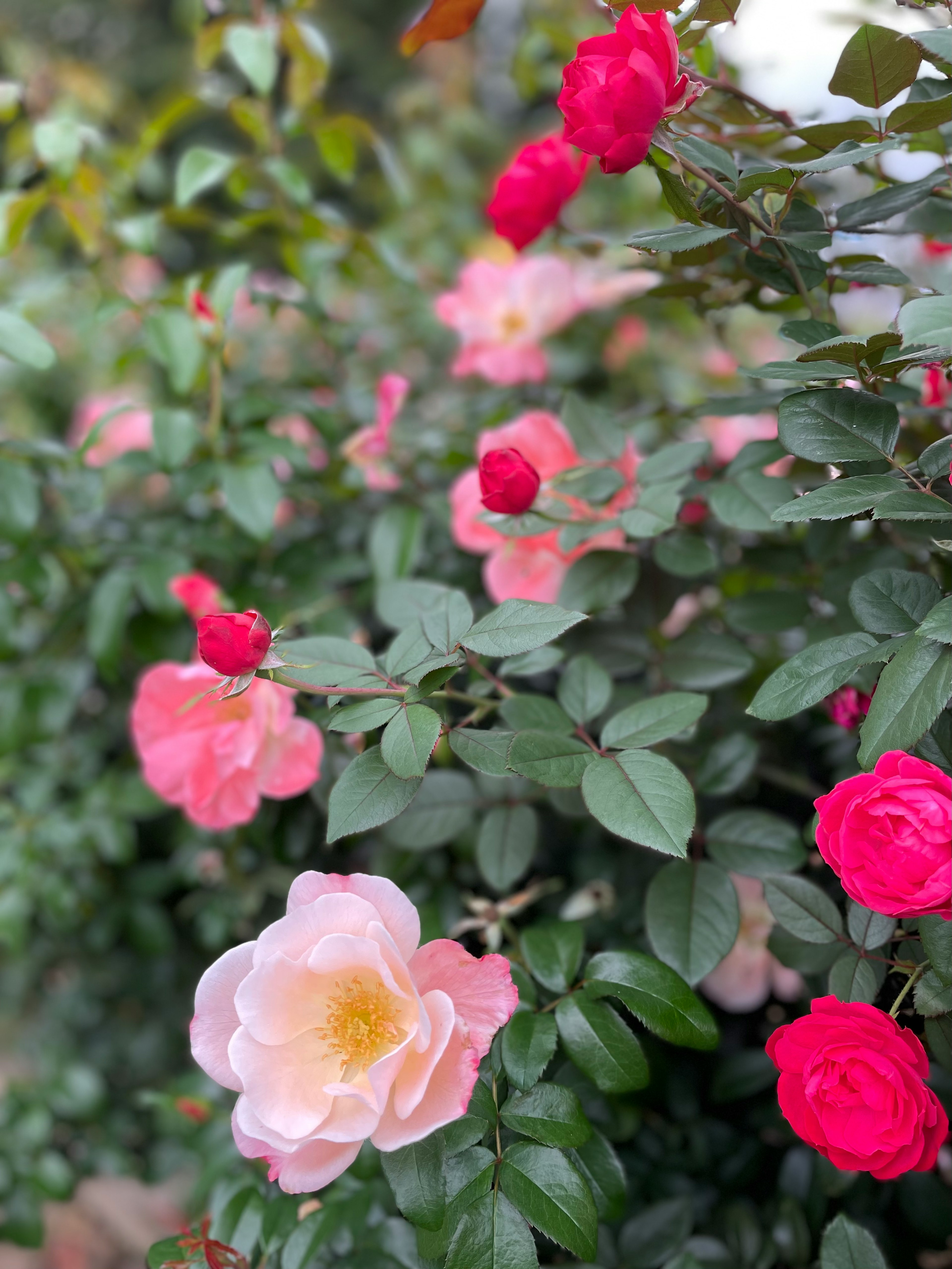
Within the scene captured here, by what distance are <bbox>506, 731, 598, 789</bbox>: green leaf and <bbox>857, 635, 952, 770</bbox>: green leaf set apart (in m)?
0.15

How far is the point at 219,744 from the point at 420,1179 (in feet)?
1.04

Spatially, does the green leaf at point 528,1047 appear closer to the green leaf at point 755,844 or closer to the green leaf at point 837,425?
the green leaf at point 755,844

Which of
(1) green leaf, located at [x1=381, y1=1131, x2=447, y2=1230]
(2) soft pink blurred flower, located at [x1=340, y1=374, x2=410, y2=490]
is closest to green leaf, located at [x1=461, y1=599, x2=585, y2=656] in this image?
(1) green leaf, located at [x1=381, y1=1131, x2=447, y2=1230]

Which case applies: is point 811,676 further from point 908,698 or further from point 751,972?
point 751,972

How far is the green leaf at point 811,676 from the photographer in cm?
47

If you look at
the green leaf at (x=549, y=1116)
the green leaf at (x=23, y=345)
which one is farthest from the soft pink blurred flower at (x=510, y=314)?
the green leaf at (x=549, y=1116)

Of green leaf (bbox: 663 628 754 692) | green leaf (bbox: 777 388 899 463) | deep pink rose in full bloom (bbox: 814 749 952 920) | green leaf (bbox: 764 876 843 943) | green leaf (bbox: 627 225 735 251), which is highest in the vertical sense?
green leaf (bbox: 627 225 735 251)

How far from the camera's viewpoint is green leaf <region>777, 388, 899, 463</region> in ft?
1.65

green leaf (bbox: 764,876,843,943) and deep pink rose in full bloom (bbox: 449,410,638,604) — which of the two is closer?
green leaf (bbox: 764,876,843,943)

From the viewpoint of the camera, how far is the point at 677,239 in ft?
1.65

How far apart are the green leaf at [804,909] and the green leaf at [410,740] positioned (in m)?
0.25

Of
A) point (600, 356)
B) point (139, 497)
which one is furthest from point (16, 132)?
point (600, 356)

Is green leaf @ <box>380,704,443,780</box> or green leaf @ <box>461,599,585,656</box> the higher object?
green leaf @ <box>461,599,585,656</box>

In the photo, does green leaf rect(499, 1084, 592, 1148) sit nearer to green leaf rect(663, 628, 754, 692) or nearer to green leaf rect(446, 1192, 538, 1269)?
green leaf rect(446, 1192, 538, 1269)
